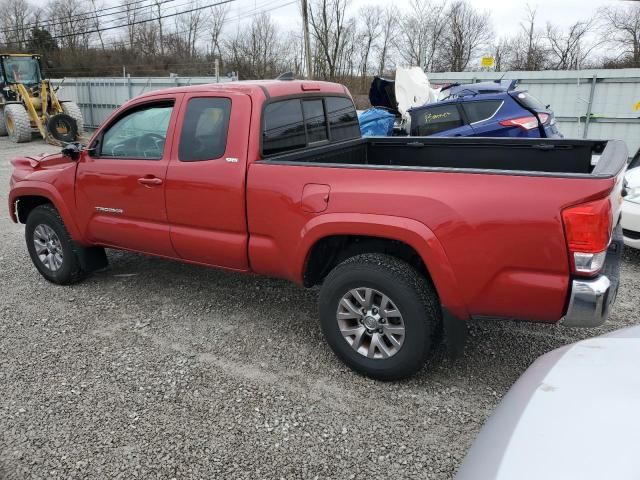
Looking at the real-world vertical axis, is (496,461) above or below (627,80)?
below

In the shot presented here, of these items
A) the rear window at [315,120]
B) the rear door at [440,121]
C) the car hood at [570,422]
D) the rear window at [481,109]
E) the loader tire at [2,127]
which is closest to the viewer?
the car hood at [570,422]

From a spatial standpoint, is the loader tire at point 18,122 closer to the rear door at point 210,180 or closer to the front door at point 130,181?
the front door at point 130,181

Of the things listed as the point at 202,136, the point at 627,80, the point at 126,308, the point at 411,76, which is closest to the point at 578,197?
the point at 202,136

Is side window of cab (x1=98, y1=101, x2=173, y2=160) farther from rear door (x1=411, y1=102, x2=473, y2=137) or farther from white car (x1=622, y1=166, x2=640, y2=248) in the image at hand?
rear door (x1=411, y1=102, x2=473, y2=137)

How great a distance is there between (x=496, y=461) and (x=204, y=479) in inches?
60.0

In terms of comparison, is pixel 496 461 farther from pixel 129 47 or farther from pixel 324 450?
pixel 129 47

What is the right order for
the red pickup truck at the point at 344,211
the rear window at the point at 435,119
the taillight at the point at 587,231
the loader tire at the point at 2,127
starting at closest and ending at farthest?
1. the taillight at the point at 587,231
2. the red pickup truck at the point at 344,211
3. the rear window at the point at 435,119
4. the loader tire at the point at 2,127

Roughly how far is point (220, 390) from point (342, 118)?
2.63m

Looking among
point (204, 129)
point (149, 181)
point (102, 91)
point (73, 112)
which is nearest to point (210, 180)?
point (204, 129)

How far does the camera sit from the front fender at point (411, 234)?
109 inches

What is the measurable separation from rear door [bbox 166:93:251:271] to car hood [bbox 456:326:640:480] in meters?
2.22

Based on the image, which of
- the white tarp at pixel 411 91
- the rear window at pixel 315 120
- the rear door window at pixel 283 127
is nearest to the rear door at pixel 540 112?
the white tarp at pixel 411 91

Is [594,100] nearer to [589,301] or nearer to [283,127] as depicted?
[283,127]

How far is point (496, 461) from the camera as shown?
1.47 meters
